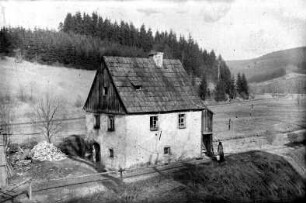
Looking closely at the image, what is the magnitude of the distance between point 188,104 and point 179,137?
10.5 feet

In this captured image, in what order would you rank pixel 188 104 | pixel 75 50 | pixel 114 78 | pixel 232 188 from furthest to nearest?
1. pixel 75 50
2. pixel 188 104
3. pixel 114 78
4. pixel 232 188

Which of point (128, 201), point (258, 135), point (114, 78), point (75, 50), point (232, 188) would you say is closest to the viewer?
point (128, 201)

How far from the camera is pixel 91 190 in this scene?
20.3 meters

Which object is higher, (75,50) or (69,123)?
(75,50)

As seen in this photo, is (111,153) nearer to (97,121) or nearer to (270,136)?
(97,121)

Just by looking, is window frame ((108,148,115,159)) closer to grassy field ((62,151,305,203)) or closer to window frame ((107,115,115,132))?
window frame ((107,115,115,132))

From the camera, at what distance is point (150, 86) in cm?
2762

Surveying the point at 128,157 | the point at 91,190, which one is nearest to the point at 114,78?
the point at 128,157

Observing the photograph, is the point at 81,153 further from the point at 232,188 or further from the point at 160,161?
the point at 232,188

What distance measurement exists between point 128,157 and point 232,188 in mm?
8377

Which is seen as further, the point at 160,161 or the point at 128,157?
the point at 160,161

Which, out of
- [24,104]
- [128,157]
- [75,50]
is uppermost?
[75,50]

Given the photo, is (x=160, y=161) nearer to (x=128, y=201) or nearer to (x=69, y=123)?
(x=128, y=201)

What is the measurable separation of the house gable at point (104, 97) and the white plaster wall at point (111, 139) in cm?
65
